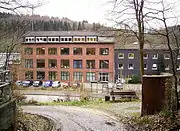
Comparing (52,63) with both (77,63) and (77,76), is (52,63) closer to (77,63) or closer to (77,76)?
(77,63)

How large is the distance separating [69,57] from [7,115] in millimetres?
62945

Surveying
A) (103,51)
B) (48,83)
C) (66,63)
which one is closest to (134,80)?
(103,51)

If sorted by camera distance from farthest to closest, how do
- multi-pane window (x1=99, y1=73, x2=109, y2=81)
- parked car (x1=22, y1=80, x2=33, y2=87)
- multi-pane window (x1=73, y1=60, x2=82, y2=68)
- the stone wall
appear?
1. multi-pane window (x1=73, y1=60, x2=82, y2=68)
2. multi-pane window (x1=99, y1=73, x2=109, y2=81)
3. parked car (x1=22, y1=80, x2=33, y2=87)
4. the stone wall

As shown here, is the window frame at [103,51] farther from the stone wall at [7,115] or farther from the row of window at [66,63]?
the stone wall at [7,115]

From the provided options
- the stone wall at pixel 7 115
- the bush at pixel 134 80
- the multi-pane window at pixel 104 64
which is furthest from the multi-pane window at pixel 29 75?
the stone wall at pixel 7 115

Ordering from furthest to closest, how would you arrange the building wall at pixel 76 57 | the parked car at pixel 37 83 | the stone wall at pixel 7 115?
the building wall at pixel 76 57, the parked car at pixel 37 83, the stone wall at pixel 7 115

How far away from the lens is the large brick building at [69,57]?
71500 millimetres

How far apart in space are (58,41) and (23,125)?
6112 centimetres

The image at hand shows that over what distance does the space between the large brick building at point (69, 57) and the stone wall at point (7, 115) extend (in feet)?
197

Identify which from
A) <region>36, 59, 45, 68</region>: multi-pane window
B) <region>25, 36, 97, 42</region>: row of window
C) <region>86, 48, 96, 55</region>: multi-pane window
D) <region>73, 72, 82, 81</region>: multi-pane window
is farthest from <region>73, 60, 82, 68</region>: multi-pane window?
<region>36, 59, 45, 68</region>: multi-pane window

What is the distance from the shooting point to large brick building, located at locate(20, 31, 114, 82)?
2815 inches

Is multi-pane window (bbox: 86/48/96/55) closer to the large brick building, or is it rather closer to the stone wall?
the large brick building

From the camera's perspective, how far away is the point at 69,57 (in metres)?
73.4

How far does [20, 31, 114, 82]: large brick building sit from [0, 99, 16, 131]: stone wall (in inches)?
2359
